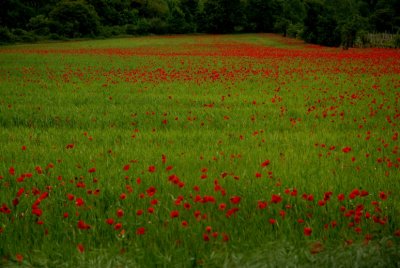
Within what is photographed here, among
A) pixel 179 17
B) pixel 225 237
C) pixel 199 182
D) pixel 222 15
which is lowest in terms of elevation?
pixel 179 17

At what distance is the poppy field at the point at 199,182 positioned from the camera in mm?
3506

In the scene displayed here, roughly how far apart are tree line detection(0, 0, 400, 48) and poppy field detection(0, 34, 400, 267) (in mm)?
43590

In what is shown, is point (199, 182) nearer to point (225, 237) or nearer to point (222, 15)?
point (225, 237)

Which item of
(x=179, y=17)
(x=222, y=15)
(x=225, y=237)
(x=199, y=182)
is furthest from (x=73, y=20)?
(x=225, y=237)

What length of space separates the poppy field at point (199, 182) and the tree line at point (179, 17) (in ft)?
143

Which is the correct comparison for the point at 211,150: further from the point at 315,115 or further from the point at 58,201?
the point at 315,115

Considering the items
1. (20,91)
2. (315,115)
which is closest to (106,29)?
(20,91)

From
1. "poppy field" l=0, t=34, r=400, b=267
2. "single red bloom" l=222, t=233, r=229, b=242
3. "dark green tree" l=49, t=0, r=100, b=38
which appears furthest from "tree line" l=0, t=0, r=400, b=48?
"single red bloom" l=222, t=233, r=229, b=242

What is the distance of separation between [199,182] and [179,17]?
2804 inches

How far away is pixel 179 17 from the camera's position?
73250mm

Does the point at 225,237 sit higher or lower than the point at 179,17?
higher

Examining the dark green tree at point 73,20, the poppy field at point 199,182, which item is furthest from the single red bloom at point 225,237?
the dark green tree at point 73,20

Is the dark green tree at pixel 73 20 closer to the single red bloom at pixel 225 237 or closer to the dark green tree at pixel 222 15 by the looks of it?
the dark green tree at pixel 222 15

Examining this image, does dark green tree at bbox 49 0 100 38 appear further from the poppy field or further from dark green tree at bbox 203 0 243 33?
the poppy field
